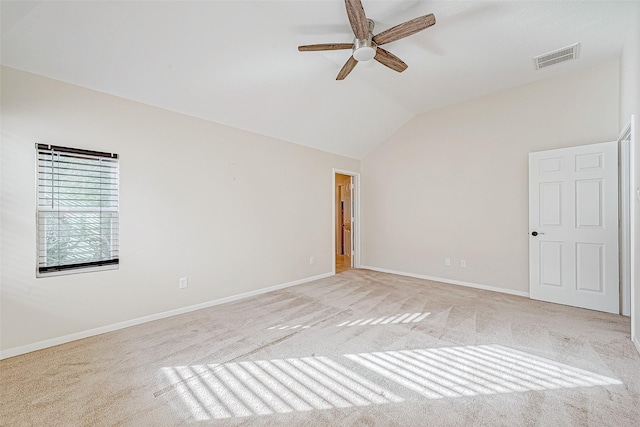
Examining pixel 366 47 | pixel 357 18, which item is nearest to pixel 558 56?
pixel 366 47

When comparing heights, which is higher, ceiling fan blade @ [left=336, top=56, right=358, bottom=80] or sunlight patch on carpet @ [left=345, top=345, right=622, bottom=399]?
ceiling fan blade @ [left=336, top=56, right=358, bottom=80]

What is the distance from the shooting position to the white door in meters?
3.15

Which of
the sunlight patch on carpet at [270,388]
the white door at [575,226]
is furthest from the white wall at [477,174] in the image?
the sunlight patch on carpet at [270,388]

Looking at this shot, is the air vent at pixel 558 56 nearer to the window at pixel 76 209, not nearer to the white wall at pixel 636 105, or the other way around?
the white wall at pixel 636 105

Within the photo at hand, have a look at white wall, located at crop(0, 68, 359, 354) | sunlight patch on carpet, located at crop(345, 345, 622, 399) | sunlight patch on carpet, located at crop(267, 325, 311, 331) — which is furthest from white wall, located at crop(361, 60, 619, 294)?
sunlight patch on carpet, located at crop(267, 325, 311, 331)

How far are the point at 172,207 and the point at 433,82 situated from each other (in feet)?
12.5

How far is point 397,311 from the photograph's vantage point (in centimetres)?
325

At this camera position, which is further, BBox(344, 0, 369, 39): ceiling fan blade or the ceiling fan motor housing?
the ceiling fan motor housing

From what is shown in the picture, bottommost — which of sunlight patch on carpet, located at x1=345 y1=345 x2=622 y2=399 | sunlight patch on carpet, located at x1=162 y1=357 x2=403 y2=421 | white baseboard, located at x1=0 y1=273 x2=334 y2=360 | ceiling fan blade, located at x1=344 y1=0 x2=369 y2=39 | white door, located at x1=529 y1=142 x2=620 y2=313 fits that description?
sunlight patch on carpet, located at x1=162 y1=357 x2=403 y2=421

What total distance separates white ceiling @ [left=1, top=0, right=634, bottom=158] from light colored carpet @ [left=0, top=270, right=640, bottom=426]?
2533 mm

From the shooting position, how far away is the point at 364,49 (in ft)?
7.93

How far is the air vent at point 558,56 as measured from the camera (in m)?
2.95

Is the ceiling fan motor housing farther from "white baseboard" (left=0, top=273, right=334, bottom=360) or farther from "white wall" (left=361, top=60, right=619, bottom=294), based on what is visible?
"white baseboard" (left=0, top=273, right=334, bottom=360)

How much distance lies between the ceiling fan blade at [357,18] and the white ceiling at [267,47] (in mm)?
292
